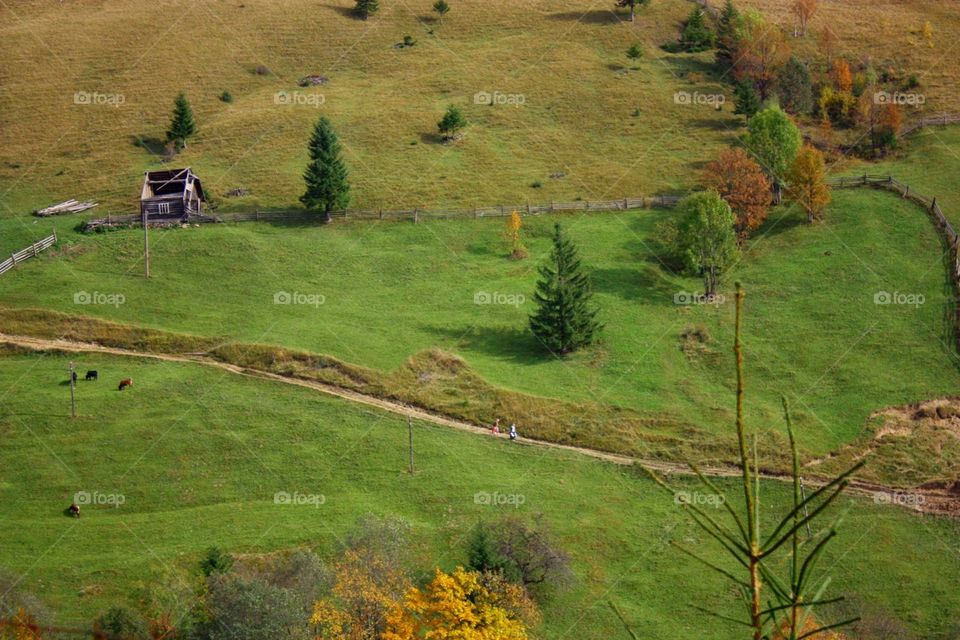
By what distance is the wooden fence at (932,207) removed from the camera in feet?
292

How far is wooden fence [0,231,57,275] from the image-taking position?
87438 millimetres

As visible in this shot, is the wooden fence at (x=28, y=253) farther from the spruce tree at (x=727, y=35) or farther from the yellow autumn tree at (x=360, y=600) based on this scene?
Answer: the spruce tree at (x=727, y=35)

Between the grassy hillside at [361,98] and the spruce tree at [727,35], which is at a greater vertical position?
the spruce tree at [727,35]

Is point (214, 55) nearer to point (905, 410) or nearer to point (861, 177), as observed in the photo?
point (861, 177)

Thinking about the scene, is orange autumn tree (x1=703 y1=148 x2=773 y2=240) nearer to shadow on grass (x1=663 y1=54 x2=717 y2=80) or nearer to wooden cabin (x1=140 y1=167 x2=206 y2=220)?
shadow on grass (x1=663 y1=54 x2=717 y2=80)

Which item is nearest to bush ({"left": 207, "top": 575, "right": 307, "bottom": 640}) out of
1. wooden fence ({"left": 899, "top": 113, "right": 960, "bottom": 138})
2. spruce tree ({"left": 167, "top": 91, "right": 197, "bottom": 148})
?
spruce tree ({"left": 167, "top": 91, "right": 197, "bottom": 148})

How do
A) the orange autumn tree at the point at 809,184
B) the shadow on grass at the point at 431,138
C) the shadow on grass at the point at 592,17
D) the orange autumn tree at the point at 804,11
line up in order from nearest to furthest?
the orange autumn tree at the point at 809,184 < the shadow on grass at the point at 431,138 < the orange autumn tree at the point at 804,11 < the shadow on grass at the point at 592,17

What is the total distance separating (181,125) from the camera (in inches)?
4402

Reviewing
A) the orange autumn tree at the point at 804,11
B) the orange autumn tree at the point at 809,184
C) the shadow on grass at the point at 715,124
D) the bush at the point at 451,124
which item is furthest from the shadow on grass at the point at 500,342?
the orange autumn tree at the point at 804,11

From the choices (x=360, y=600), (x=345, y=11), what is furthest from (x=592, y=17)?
(x=360, y=600)

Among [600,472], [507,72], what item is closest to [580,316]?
[600,472]

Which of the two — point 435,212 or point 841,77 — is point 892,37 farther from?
point 435,212

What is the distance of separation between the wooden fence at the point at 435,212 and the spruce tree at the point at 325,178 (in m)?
1.35

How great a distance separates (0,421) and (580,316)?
38.6 metres
